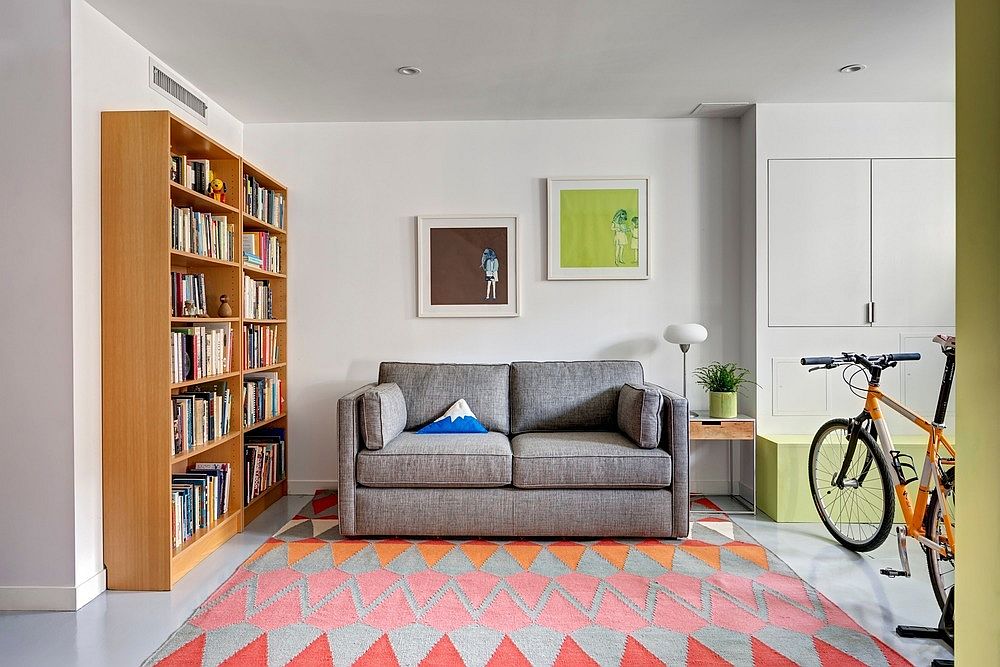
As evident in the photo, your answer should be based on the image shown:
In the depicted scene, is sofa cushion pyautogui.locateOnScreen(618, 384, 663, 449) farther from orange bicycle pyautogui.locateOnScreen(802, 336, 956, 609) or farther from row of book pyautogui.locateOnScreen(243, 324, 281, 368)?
row of book pyautogui.locateOnScreen(243, 324, 281, 368)

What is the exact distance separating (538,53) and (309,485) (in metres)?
3.07

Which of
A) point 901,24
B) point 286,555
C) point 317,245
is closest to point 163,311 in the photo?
point 286,555

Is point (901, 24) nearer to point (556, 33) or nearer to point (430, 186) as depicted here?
point (556, 33)

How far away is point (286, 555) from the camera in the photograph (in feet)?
10.4

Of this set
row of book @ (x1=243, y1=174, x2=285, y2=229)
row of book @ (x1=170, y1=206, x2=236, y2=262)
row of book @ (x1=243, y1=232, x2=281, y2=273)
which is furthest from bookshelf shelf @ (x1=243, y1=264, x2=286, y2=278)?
row of book @ (x1=243, y1=174, x2=285, y2=229)

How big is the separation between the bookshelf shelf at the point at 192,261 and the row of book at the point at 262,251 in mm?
269

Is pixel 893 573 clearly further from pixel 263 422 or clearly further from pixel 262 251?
pixel 262 251

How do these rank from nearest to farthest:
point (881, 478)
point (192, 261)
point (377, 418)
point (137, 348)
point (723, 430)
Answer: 1. point (137, 348)
2. point (881, 478)
3. point (192, 261)
4. point (377, 418)
5. point (723, 430)

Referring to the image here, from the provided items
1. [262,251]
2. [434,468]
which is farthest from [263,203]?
[434,468]

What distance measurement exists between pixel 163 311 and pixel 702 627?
2495mm

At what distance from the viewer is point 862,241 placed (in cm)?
402

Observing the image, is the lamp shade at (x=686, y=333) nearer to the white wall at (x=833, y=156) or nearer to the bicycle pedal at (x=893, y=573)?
the white wall at (x=833, y=156)

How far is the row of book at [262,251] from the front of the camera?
3.76m

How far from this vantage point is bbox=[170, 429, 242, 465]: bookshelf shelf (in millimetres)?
2881
